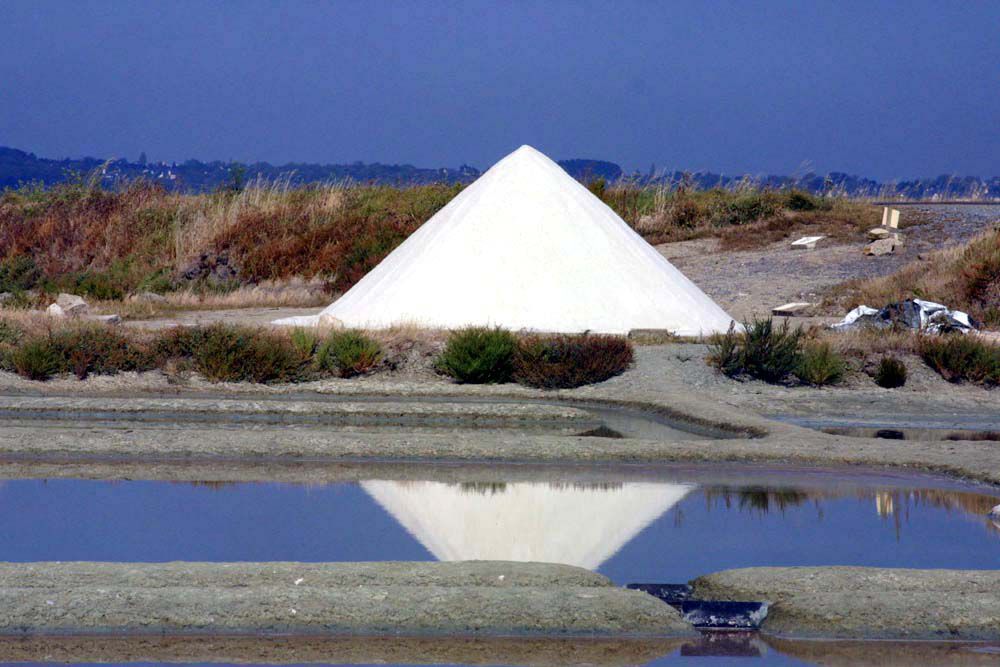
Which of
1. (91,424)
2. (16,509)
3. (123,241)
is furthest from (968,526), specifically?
(123,241)

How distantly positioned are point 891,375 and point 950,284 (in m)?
5.46

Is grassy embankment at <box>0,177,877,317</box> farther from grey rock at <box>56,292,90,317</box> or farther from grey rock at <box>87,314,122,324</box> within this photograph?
grey rock at <box>87,314,122,324</box>

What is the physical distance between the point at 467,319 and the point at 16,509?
7.23 m

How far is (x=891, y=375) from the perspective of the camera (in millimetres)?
12203

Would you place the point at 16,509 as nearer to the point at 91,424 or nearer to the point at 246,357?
the point at 91,424

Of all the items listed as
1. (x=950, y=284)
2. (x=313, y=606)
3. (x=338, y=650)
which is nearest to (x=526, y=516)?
(x=313, y=606)

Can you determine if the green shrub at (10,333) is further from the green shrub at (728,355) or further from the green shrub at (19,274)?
the green shrub at (19,274)

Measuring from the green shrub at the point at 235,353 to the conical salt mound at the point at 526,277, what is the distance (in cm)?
157

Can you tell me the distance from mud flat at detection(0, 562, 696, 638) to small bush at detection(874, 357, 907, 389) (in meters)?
7.73

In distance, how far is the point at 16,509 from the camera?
6.80 meters

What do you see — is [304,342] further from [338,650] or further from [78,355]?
[338,650]

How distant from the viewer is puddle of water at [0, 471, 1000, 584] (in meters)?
5.91

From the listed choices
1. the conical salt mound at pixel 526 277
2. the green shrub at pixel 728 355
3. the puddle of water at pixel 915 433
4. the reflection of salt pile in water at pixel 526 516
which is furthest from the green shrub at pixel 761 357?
the reflection of salt pile in water at pixel 526 516

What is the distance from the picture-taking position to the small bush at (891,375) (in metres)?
12.2
